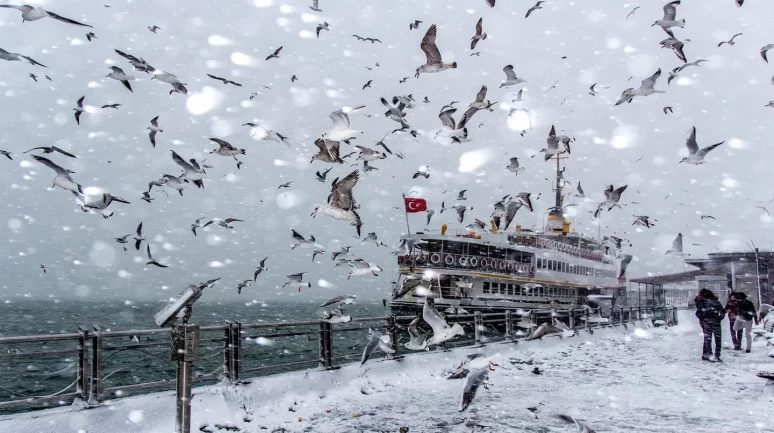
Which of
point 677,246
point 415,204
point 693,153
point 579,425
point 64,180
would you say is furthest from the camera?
point 415,204

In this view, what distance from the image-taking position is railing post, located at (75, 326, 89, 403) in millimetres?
6352

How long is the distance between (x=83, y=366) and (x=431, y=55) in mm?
6827

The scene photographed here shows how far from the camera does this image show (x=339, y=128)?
877cm

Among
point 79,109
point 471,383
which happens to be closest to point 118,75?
point 79,109

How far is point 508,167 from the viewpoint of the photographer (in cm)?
1303

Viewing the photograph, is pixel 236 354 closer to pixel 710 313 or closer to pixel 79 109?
pixel 79 109

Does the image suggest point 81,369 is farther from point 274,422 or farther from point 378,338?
point 378,338

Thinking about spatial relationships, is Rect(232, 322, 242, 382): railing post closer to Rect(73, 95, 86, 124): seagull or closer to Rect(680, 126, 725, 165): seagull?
Rect(73, 95, 86, 124): seagull

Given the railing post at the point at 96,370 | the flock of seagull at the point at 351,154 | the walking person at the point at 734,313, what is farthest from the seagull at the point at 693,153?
the railing post at the point at 96,370

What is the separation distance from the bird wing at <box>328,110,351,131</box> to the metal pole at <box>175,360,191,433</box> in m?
4.67

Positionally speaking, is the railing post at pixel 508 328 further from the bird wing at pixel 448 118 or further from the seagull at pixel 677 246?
the bird wing at pixel 448 118

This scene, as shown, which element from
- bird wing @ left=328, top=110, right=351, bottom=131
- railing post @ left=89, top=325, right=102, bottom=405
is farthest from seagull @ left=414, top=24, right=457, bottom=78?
railing post @ left=89, top=325, right=102, bottom=405

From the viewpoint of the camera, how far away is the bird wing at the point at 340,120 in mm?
8695

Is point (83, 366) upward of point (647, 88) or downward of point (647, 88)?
downward
